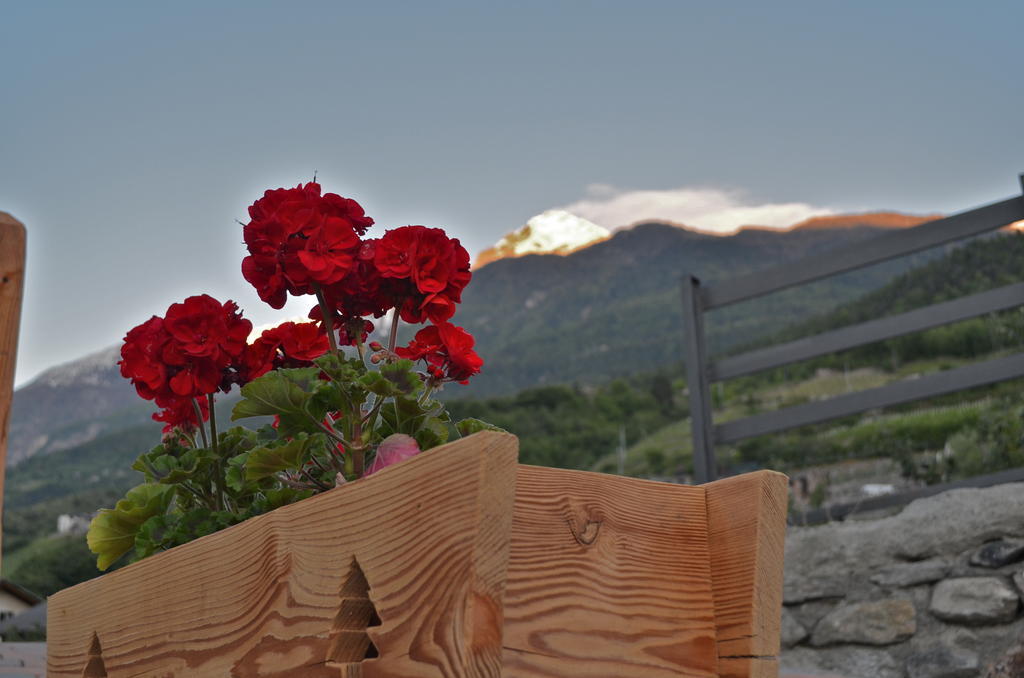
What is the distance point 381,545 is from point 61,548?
12.7 m

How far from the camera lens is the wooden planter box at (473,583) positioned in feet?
2.50

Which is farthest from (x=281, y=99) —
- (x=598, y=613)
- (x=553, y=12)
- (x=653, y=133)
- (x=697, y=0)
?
(x=598, y=613)

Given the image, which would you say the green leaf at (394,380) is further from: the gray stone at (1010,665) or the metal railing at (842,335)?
the metal railing at (842,335)

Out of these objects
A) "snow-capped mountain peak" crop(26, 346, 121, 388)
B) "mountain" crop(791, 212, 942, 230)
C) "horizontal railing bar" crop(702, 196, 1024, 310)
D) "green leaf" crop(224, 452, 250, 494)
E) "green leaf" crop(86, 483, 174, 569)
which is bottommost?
"green leaf" crop(86, 483, 174, 569)

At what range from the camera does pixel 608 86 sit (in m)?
21.8

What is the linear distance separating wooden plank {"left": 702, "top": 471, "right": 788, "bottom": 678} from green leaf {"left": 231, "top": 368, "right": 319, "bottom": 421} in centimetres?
56

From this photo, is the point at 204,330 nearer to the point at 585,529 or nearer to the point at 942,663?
the point at 585,529

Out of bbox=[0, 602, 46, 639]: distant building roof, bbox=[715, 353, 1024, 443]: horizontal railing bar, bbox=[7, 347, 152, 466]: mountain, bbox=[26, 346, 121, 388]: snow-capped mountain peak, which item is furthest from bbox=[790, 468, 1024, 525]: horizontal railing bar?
bbox=[26, 346, 121, 388]: snow-capped mountain peak

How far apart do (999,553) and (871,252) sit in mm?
1351

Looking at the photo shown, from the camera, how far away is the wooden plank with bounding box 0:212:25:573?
4.29ft

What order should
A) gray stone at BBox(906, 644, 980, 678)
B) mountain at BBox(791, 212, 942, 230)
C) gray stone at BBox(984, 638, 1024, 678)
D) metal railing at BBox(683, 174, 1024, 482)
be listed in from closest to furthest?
1. gray stone at BBox(984, 638, 1024, 678)
2. gray stone at BBox(906, 644, 980, 678)
3. metal railing at BBox(683, 174, 1024, 482)
4. mountain at BBox(791, 212, 942, 230)

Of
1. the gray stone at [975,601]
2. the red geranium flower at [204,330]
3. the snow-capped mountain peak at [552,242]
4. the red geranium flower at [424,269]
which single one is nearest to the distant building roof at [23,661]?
the red geranium flower at [204,330]

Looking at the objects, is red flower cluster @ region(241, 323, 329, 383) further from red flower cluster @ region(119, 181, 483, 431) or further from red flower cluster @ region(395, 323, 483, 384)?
red flower cluster @ region(395, 323, 483, 384)

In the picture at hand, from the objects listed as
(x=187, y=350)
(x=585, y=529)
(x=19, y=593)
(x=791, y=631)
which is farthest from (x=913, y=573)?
(x=19, y=593)
